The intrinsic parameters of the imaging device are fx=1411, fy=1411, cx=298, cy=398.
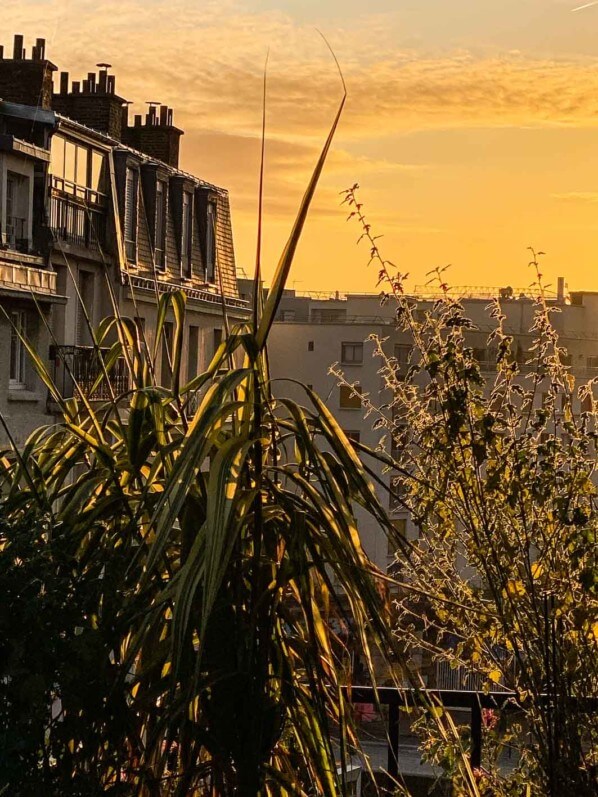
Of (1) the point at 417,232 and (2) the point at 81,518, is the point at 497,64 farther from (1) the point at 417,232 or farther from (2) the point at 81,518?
(2) the point at 81,518

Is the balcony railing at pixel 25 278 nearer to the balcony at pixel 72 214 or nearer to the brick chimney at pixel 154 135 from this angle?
the balcony at pixel 72 214

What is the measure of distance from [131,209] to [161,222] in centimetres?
83

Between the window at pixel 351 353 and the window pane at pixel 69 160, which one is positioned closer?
the window pane at pixel 69 160

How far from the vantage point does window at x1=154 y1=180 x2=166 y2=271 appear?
15984 millimetres

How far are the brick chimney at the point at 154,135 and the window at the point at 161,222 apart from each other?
1171mm

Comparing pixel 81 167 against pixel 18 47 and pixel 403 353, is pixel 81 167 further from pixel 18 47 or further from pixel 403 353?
pixel 403 353

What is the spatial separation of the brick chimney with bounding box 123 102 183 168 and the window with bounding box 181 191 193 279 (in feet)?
2.13

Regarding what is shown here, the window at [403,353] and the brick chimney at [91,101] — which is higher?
the brick chimney at [91,101]

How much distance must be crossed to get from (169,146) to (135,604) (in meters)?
16.3

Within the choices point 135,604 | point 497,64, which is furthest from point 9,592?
point 497,64

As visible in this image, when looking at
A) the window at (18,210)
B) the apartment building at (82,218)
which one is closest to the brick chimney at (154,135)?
the apartment building at (82,218)

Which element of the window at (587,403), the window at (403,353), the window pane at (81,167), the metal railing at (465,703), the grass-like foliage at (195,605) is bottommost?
the metal railing at (465,703)

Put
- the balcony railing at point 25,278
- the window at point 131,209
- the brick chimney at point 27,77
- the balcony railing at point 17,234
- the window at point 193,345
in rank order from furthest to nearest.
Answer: the window at point 193,345 → the window at point 131,209 → the brick chimney at point 27,77 → the balcony railing at point 17,234 → the balcony railing at point 25,278

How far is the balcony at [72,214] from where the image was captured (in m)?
13.9
